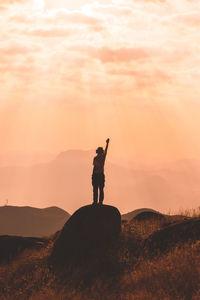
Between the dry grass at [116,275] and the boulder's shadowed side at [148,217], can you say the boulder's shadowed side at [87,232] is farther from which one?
the boulder's shadowed side at [148,217]

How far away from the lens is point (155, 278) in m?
17.1

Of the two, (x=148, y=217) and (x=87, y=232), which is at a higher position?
(x=148, y=217)

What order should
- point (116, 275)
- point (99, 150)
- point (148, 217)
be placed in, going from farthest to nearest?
point (148, 217) → point (99, 150) → point (116, 275)

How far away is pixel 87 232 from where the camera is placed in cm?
2139

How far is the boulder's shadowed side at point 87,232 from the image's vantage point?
835 inches

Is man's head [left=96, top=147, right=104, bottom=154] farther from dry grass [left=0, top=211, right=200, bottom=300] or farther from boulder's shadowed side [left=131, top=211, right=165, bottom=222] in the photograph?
boulder's shadowed side [left=131, top=211, right=165, bottom=222]

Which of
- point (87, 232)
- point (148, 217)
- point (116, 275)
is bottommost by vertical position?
point (116, 275)

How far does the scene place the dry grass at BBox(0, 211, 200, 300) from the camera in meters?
16.3

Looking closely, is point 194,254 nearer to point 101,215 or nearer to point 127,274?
point 127,274

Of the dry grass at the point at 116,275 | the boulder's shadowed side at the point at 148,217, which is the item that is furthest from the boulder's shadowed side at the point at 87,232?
the boulder's shadowed side at the point at 148,217

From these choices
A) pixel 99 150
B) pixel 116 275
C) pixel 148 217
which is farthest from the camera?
pixel 148 217

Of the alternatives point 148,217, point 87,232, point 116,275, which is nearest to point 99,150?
point 87,232

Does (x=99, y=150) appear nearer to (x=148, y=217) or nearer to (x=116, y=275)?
(x=116, y=275)

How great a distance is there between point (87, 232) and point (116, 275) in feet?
9.70
